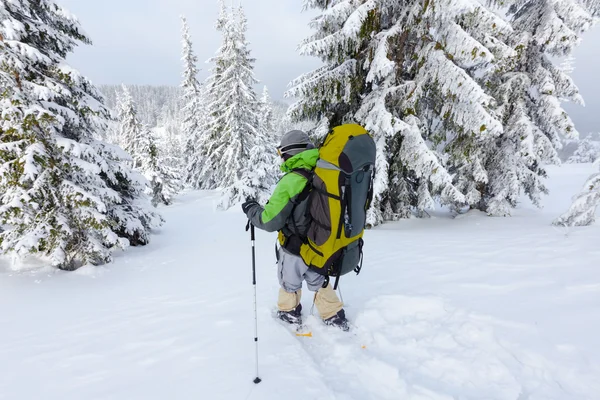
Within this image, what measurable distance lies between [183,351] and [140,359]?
476 mm

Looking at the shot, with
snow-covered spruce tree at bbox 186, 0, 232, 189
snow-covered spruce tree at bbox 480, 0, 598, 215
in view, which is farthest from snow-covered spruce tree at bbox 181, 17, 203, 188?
snow-covered spruce tree at bbox 480, 0, 598, 215

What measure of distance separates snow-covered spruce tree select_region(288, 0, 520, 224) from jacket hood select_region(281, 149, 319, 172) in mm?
5318

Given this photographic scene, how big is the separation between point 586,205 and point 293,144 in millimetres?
7831

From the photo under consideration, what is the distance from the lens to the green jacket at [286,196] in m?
3.24

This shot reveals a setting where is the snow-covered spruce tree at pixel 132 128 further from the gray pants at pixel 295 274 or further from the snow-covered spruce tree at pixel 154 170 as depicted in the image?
the gray pants at pixel 295 274

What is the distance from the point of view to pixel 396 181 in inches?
396

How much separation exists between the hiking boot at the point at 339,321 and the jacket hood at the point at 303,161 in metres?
2.10

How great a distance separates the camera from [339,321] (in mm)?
3828

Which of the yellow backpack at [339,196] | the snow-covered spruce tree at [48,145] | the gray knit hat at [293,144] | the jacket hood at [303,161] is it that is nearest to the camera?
the yellow backpack at [339,196]

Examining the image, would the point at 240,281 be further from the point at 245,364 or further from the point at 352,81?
the point at 352,81

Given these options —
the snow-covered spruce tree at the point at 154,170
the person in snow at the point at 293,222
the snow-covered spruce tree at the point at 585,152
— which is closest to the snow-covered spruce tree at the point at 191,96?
the snow-covered spruce tree at the point at 154,170

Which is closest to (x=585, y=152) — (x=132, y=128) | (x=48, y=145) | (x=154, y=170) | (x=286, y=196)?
(x=154, y=170)

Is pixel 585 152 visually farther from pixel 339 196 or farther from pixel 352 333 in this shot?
pixel 339 196

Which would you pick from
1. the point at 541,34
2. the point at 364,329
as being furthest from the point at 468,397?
the point at 541,34
